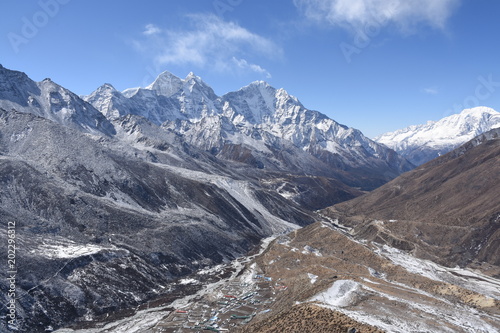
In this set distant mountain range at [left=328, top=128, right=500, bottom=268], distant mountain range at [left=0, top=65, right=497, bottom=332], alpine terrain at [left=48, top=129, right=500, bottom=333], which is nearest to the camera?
alpine terrain at [left=48, top=129, right=500, bottom=333]

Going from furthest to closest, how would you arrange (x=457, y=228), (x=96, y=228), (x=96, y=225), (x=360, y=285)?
(x=457, y=228) → (x=96, y=225) → (x=96, y=228) → (x=360, y=285)

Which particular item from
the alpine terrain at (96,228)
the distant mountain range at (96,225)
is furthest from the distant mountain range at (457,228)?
the alpine terrain at (96,228)

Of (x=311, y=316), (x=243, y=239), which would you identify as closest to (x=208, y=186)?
(x=243, y=239)

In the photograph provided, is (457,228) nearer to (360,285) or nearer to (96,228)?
(360,285)

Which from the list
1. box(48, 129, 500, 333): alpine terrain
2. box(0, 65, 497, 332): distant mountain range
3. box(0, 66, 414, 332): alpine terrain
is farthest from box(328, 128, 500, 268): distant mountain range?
box(0, 66, 414, 332): alpine terrain

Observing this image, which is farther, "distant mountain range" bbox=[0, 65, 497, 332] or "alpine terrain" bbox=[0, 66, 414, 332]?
"distant mountain range" bbox=[0, 65, 497, 332]

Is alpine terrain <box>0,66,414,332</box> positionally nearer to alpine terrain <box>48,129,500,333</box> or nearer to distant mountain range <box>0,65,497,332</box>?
distant mountain range <box>0,65,497,332</box>

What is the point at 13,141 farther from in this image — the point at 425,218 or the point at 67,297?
the point at 425,218

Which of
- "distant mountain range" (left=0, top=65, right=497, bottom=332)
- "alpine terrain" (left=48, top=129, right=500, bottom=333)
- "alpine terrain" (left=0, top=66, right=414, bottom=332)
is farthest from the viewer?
"distant mountain range" (left=0, top=65, right=497, bottom=332)

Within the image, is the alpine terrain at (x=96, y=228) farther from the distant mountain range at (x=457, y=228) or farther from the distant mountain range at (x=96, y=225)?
the distant mountain range at (x=457, y=228)

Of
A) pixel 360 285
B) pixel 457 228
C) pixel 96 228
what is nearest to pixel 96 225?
pixel 96 228

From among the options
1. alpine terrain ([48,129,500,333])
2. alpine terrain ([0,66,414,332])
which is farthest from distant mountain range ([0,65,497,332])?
alpine terrain ([48,129,500,333])

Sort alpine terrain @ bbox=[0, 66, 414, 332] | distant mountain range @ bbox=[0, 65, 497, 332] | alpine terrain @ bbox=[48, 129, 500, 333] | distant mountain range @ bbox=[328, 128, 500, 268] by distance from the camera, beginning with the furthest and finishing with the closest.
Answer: distant mountain range @ bbox=[328, 128, 500, 268] → distant mountain range @ bbox=[0, 65, 497, 332] → alpine terrain @ bbox=[0, 66, 414, 332] → alpine terrain @ bbox=[48, 129, 500, 333]
